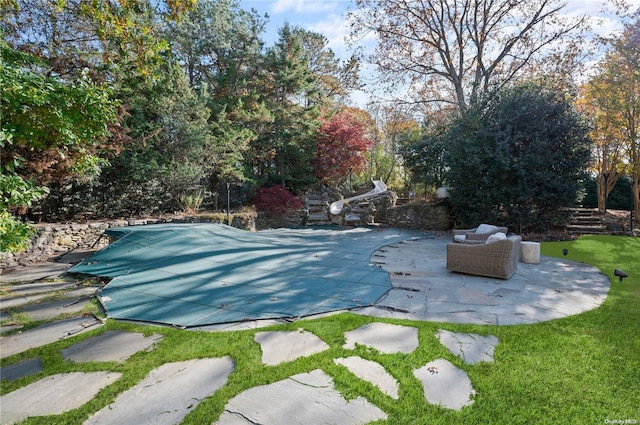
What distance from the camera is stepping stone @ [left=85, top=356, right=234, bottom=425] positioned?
6.17 ft

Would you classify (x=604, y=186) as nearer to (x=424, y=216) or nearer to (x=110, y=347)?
(x=424, y=216)

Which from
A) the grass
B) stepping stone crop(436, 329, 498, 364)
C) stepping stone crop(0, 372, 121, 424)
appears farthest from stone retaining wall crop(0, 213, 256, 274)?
stepping stone crop(436, 329, 498, 364)

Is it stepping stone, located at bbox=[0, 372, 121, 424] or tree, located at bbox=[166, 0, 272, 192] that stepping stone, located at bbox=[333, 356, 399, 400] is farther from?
tree, located at bbox=[166, 0, 272, 192]

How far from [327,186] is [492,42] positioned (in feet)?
28.9

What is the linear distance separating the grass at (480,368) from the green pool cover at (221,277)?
0.40 meters

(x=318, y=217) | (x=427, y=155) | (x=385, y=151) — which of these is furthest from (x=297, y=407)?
(x=385, y=151)

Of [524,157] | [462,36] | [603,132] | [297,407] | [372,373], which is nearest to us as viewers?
[297,407]

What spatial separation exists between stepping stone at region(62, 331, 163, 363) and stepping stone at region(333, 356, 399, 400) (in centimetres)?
169

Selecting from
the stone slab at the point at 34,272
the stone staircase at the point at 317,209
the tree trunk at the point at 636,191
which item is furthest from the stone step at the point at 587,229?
the stone slab at the point at 34,272

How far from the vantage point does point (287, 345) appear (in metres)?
2.79

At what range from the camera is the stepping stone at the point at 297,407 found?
1868mm

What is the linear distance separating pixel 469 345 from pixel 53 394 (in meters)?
3.14

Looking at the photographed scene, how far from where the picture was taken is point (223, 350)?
268cm

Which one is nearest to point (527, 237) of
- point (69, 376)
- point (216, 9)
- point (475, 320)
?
point (475, 320)
